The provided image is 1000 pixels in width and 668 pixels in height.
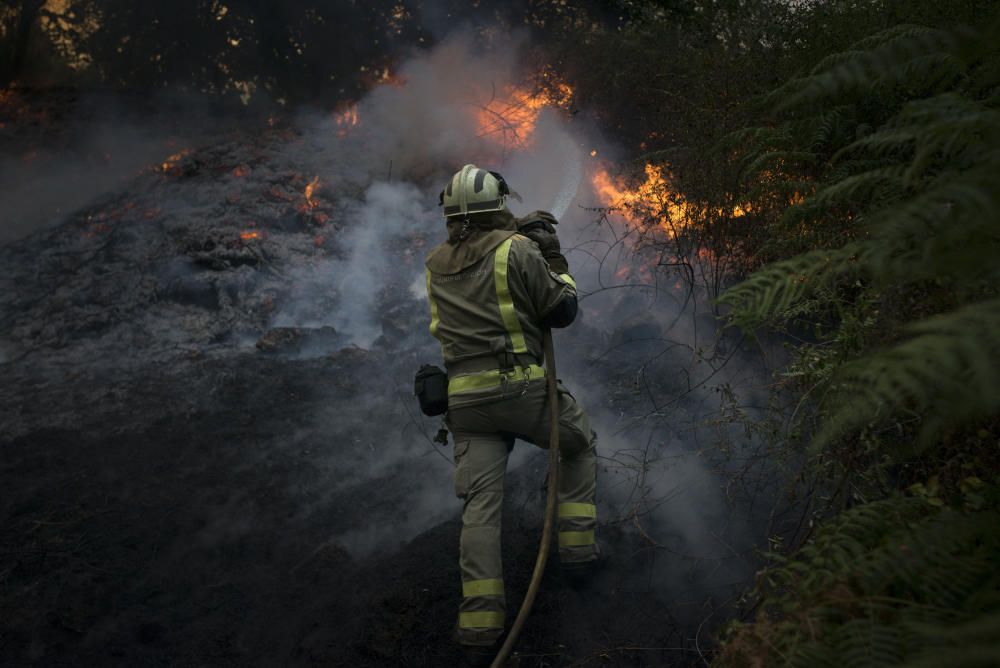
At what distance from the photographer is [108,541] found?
12.9 ft

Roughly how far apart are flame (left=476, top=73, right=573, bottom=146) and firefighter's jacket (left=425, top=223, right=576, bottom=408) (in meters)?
5.52

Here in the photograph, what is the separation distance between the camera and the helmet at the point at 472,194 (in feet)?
11.4

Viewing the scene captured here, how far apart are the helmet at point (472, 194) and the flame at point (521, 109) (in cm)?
523

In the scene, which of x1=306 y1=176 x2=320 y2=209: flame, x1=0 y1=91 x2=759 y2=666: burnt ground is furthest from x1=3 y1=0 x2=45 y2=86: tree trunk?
x1=306 y1=176 x2=320 y2=209: flame

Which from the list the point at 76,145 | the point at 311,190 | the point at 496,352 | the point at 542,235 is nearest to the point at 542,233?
the point at 542,235

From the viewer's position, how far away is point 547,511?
3.14 metres

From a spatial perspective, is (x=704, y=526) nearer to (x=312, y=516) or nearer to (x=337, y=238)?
(x=312, y=516)

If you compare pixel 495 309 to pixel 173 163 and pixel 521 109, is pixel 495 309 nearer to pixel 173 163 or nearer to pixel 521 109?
pixel 521 109

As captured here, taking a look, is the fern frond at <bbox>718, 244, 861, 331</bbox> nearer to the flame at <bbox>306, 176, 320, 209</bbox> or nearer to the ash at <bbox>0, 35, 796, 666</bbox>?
the ash at <bbox>0, 35, 796, 666</bbox>

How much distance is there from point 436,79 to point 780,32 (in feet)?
23.0

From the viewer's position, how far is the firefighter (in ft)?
11.0

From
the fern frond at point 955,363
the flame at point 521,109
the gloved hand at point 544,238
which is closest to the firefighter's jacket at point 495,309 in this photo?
the gloved hand at point 544,238

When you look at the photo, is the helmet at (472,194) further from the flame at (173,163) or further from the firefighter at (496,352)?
the flame at (173,163)

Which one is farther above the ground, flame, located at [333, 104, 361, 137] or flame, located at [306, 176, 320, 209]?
flame, located at [333, 104, 361, 137]
